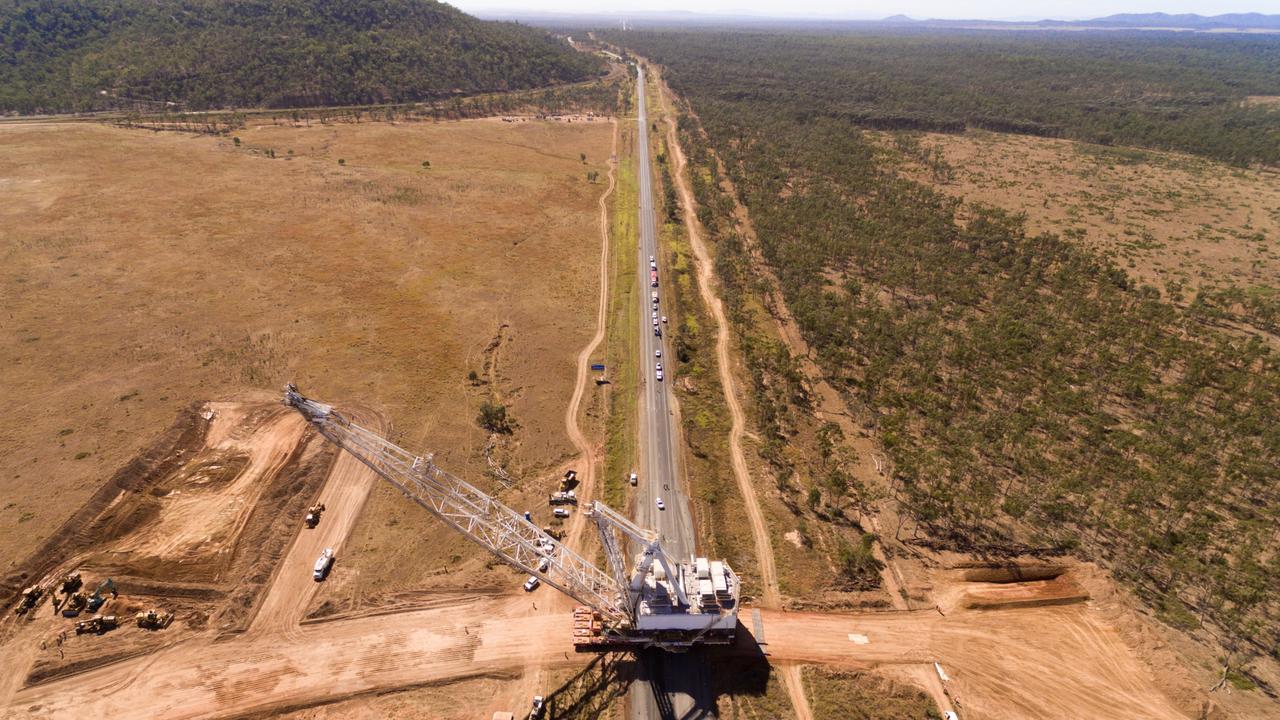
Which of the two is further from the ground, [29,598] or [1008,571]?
[29,598]

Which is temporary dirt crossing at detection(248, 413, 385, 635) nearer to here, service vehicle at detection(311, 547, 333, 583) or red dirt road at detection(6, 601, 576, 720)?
service vehicle at detection(311, 547, 333, 583)

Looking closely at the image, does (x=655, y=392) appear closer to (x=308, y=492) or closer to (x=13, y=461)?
(x=308, y=492)

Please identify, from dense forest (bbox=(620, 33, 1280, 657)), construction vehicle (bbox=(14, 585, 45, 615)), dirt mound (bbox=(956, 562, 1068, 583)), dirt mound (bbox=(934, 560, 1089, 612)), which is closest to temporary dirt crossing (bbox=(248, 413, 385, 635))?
construction vehicle (bbox=(14, 585, 45, 615))

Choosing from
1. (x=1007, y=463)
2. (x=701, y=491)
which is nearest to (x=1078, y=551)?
(x=1007, y=463)

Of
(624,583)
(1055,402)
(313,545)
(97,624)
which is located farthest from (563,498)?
(1055,402)

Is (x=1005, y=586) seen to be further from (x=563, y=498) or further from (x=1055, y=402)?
(x=563, y=498)

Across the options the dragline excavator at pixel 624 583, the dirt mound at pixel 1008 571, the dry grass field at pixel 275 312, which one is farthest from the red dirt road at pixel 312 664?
the dirt mound at pixel 1008 571

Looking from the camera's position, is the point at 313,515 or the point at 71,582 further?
the point at 313,515
